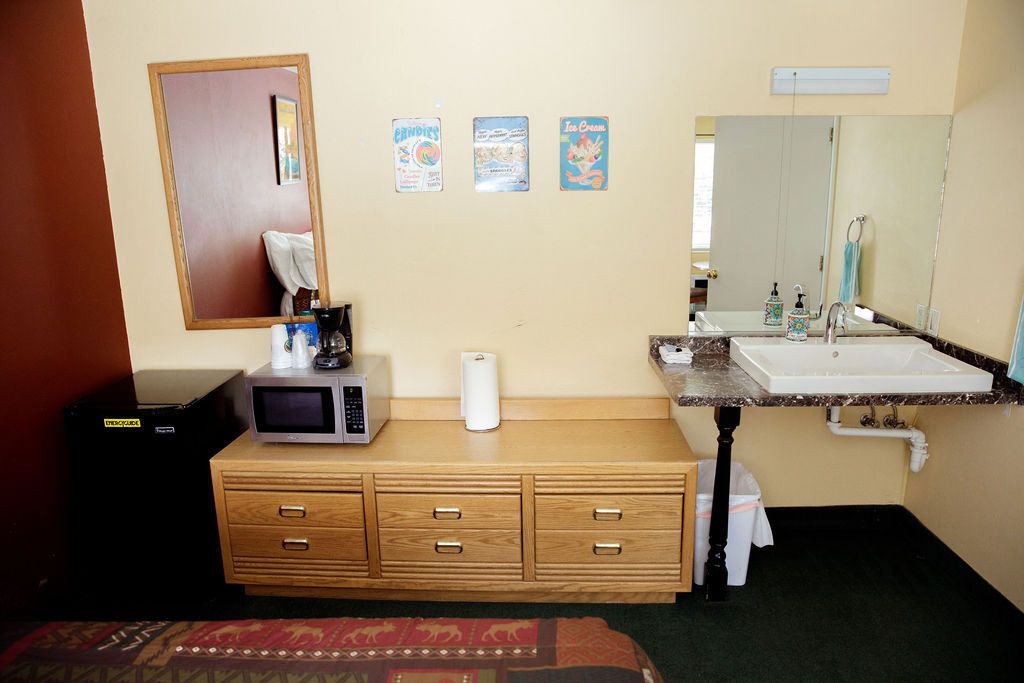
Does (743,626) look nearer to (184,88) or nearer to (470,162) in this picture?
(470,162)

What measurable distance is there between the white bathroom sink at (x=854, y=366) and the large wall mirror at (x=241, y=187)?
186 cm

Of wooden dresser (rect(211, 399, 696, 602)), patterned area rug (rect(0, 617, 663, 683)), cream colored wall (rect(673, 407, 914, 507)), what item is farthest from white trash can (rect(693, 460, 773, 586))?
patterned area rug (rect(0, 617, 663, 683))

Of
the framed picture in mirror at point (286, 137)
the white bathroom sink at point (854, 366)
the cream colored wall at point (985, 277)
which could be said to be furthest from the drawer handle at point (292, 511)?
the cream colored wall at point (985, 277)

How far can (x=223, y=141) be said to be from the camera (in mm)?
2863

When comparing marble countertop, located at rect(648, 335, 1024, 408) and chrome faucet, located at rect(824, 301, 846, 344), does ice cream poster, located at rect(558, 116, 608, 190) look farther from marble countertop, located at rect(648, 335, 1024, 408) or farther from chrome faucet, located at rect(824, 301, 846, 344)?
chrome faucet, located at rect(824, 301, 846, 344)

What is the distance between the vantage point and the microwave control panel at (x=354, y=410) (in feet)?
8.73

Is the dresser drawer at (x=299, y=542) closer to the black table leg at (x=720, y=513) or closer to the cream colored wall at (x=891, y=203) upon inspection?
the black table leg at (x=720, y=513)

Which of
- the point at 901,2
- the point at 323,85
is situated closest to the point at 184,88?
the point at 323,85

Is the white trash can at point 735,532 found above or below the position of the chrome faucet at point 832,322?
below

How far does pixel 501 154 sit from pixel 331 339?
1034mm

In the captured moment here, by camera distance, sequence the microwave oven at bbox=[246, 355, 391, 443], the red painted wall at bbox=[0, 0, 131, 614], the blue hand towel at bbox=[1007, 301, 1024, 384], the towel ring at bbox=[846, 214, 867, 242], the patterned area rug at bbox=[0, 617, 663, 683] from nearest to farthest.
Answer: the patterned area rug at bbox=[0, 617, 663, 683] < the blue hand towel at bbox=[1007, 301, 1024, 384] < the red painted wall at bbox=[0, 0, 131, 614] < the microwave oven at bbox=[246, 355, 391, 443] < the towel ring at bbox=[846, 214, 867, 242]

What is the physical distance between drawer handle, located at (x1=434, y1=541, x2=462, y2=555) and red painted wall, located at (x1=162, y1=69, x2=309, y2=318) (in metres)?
1.27

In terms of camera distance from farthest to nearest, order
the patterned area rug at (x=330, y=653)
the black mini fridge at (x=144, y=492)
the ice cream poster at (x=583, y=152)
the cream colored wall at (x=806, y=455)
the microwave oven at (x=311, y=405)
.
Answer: the cream colored wall at (x=806, y=455)
the ice cream poster at (x=583, y=152)
the microwave oven at (x=311, y=405)
the black mini fridge at (x=144, y=492)
the patterned area rug at (x=330, y=653)

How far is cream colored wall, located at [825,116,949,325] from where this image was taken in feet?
9.12
